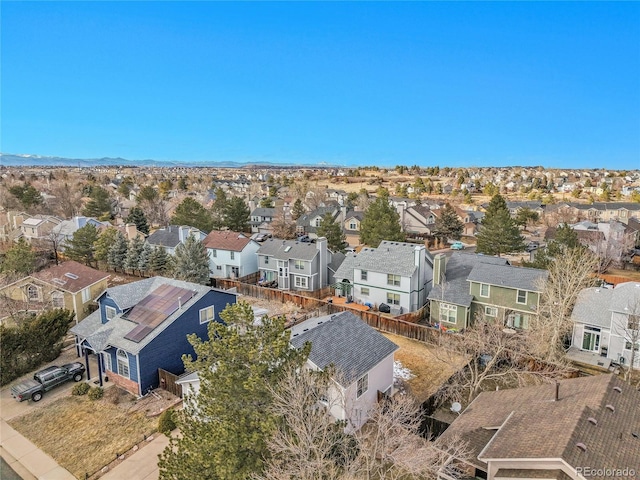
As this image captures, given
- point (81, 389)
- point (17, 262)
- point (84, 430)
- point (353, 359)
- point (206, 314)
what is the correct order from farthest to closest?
point (17, 262) < point (206, 314) < point (81, 389) < point (84, 430) < point (353, 359)

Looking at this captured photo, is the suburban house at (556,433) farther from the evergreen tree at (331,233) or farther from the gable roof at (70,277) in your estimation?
the evergreen tree at (331,233)

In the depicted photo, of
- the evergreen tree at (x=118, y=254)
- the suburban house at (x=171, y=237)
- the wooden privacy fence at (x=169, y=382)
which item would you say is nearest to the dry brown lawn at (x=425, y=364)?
the wooden privacy fence at (x=169, y=382)

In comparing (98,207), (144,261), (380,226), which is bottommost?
(144,261)

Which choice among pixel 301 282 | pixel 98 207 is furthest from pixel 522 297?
pixel 98 207

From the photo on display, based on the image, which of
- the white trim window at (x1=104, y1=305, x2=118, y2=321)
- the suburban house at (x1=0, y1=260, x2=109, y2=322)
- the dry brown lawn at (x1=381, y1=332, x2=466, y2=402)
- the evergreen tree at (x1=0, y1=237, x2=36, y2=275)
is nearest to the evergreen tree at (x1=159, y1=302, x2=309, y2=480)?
the dry brown lawn at (x1=381, y1=332, x2=466, y2=402)

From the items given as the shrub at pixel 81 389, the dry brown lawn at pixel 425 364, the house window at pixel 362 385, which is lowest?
the dry brown lawn at pixel 425 364

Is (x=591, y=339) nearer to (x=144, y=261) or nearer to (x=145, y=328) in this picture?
(x=145, y=328)

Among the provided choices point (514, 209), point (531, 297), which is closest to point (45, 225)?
point (531, 297)
